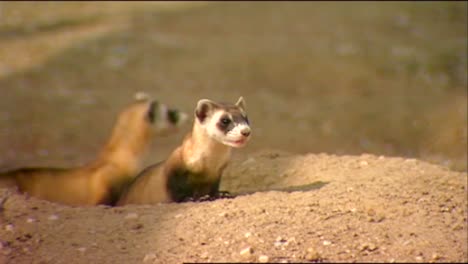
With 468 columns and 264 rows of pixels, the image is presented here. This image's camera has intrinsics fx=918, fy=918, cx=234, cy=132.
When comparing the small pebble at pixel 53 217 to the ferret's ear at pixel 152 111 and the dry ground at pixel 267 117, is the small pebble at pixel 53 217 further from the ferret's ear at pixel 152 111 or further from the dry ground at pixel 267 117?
the ferret's ear at pixel 152 111

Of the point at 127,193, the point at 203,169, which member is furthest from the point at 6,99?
the point at 203,169

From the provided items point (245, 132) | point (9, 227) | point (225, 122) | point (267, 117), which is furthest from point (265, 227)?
point (267, 117)

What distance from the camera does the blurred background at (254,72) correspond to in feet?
21.3

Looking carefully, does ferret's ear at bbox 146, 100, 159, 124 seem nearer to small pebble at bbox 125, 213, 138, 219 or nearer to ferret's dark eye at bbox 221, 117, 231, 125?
ferret's dark eye at bbox 221, 117, 231, 125

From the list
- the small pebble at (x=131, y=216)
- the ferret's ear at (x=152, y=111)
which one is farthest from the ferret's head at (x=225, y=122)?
the ferret's ear at (x=152, y=111)

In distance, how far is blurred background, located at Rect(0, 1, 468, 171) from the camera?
6500mm

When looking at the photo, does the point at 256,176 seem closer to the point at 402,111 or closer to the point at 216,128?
the point at 216,128

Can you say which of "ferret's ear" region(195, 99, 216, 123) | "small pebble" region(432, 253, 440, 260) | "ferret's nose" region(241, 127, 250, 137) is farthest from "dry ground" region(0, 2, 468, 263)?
"ferret's ear" region(195, 99, 216, 123)

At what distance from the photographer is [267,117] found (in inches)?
273

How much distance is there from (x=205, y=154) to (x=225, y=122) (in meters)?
0.25

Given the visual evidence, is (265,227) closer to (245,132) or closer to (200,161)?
(245,132)

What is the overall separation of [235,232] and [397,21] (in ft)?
20.1

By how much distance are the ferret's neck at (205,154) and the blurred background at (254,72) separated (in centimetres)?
182

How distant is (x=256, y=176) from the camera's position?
471 cm
